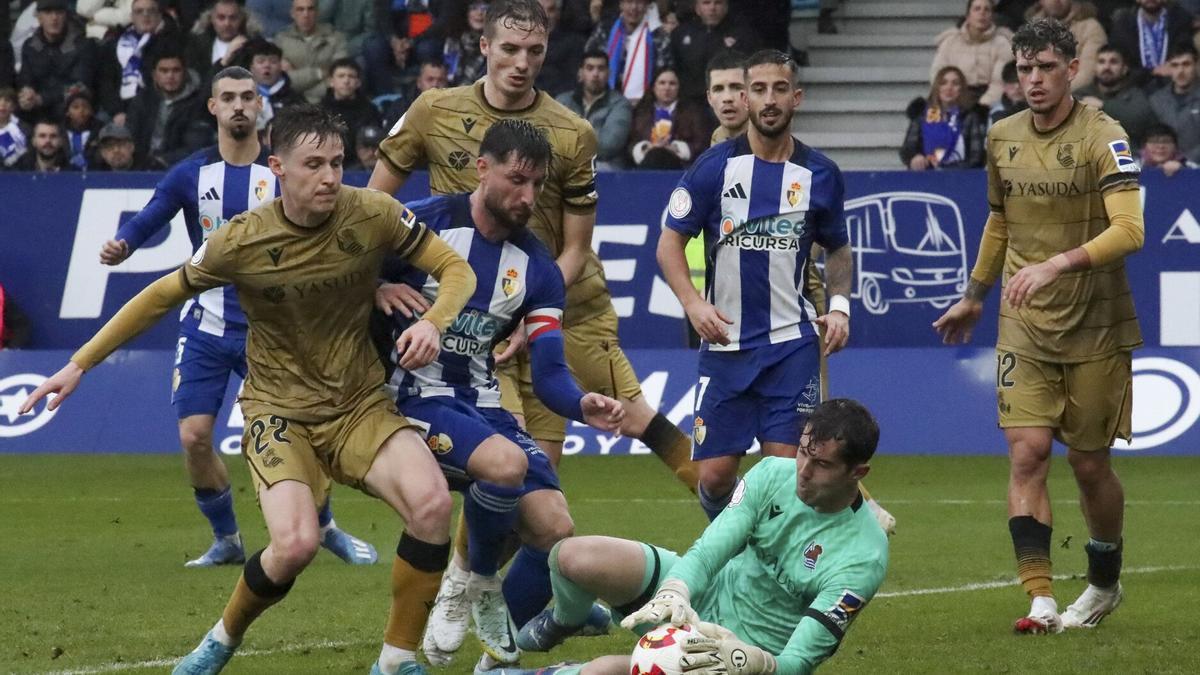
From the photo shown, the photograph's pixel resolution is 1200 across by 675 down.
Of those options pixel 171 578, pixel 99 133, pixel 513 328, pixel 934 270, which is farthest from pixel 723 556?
pixel 99 133

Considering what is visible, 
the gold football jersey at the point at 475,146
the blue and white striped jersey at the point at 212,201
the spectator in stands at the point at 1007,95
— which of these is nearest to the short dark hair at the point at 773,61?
the gold football jersey at the point at 475,146

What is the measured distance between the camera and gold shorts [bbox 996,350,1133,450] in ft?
26.9

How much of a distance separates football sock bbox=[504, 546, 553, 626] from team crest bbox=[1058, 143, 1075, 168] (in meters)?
2.82

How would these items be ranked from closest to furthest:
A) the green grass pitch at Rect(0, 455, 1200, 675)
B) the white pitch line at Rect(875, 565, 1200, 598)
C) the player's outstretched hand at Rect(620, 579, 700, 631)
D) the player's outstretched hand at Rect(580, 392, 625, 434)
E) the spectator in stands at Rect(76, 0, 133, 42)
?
the player's outstretched hand at Rect(620, 579, 700, 631), the player's outstretched hand at Rect(580, 392, 625, 434), the green grass pitch at Rect(0, 455, 1200, 675), the white pitch line at Rect(875, 565, 1200, 598), the spectator in stands at Rect(76, 0, 133, 42)

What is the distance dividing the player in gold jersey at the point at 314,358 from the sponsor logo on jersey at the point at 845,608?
4.94 feet

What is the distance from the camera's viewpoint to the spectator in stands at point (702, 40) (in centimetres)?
1881

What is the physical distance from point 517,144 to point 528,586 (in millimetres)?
1652

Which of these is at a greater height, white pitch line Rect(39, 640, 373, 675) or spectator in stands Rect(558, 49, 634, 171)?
spectator in stands Rect(558, 49, 634, 171)

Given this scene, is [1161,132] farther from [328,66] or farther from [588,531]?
[328,66]

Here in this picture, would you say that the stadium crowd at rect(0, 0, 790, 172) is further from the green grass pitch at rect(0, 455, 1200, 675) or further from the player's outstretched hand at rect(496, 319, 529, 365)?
the player's outstretched hand at rect(496, 319, 529, 365)

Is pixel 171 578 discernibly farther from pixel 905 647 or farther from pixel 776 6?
pixel 776 6

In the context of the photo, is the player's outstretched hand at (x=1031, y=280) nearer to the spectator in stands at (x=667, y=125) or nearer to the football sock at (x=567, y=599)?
the football sock at (x=567, y=599)

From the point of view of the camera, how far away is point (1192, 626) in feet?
26.1

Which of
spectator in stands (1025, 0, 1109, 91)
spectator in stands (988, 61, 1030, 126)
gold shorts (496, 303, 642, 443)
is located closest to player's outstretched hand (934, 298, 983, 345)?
gold shorts (496, 303, 642, 443)
